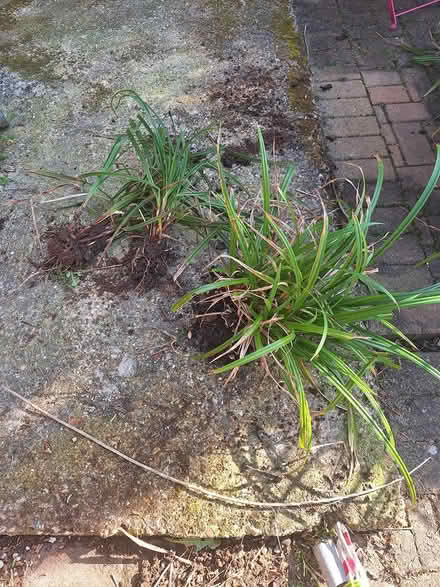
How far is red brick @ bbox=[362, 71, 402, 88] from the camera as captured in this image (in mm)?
3037

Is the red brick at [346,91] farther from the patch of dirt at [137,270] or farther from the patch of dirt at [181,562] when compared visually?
the patch of dirt at [181,562]

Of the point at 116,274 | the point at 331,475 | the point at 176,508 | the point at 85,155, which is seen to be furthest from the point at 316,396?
the point at 85,155

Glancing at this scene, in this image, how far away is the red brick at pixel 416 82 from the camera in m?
2.97

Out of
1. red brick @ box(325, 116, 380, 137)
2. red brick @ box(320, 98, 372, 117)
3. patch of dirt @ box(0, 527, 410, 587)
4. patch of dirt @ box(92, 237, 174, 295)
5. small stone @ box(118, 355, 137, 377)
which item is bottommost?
patch of dirt @ box(0, 527, 410, 587)

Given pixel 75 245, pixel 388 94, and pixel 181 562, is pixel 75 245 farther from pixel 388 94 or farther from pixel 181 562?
pixel 388 94

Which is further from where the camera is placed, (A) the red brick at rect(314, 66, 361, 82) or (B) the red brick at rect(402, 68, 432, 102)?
(A) the red brick at rect(314, 66, 361, 82)

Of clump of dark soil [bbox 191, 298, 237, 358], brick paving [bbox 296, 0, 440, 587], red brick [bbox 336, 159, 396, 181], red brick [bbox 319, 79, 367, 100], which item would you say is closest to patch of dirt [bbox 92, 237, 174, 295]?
clump of dark soil [bbox 191, 298, 237, 358]

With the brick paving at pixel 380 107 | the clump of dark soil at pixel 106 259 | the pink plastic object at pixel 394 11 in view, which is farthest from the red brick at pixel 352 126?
the clump of dark soil at pixel 106 259

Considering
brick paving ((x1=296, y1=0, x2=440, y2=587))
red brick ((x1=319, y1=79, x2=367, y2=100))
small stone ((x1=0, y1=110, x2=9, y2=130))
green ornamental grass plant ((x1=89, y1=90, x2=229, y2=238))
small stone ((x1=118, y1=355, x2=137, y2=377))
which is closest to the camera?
brick paving ((x1=296, y1=0, x2=440, y2=587))

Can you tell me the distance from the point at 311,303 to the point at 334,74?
198cm

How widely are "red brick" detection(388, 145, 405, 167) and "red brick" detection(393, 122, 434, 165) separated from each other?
0.09ft

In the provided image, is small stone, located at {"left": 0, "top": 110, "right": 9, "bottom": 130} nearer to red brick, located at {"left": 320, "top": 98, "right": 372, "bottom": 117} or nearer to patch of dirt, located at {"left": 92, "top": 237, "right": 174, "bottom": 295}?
patch of dirt, located at {"left": 92, "top": 237, "right": 174, "bottom": 295}

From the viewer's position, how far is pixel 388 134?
2.76 meters

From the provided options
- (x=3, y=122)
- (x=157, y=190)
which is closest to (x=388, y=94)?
(x=157, y=190)
